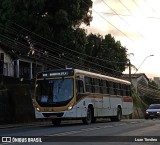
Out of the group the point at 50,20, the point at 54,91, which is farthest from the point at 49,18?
the point at 54,91

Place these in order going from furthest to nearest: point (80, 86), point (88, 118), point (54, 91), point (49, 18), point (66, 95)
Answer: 1. point (49, 18)
2. point (88, 118)
3. point (80, 86)
4. point (54, 91)
5. point (66, 95)

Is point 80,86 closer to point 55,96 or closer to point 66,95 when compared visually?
point 66,95

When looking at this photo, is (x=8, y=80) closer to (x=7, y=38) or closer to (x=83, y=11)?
(x=7, y=38)

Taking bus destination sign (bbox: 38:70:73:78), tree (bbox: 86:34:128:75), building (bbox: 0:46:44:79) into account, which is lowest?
bus destination sign (bbox: 38:70:73:78)

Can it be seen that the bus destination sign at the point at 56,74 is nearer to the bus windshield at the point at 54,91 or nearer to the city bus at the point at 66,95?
the city bus at the point at 66,95

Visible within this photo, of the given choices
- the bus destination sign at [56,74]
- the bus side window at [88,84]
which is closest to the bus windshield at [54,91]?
the bus destination sign at [56,74]

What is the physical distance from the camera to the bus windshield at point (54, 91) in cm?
2523

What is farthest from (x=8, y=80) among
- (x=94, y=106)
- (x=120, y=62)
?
(x=120, y=62)

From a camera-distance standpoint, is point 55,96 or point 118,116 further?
point 118,116

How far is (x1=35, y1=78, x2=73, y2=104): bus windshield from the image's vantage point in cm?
2523

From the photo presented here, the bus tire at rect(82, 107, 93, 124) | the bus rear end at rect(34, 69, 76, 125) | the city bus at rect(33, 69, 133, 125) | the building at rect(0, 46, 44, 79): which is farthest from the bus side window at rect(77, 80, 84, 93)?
the building at rect(0, 46, 44, 79)

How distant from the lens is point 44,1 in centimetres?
4444

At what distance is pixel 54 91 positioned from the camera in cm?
2538

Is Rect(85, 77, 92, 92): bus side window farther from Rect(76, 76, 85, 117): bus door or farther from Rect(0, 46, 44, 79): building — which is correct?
Rect(0, 46, 44, 79): building
